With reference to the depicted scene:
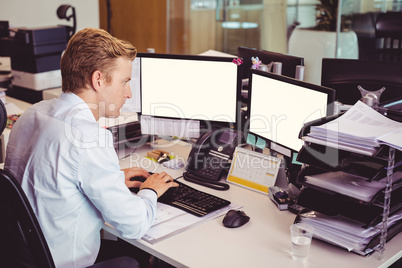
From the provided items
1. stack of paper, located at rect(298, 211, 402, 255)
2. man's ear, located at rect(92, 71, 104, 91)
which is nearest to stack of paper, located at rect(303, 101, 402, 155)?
stack of paper, located at rect(298, 211, 402, 255)

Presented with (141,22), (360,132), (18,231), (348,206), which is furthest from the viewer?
(141,22)

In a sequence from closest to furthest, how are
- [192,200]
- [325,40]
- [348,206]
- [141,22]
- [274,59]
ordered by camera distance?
[348,206]
[192,200]
[274,59]
[325,40]
[141,22]

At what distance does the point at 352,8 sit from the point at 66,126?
354 cm

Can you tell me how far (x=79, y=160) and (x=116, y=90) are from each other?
32 centimetres

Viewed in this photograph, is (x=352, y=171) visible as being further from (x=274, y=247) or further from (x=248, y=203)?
(x=248, y=203)

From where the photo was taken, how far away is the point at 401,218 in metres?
1.55

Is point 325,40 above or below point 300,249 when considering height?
above

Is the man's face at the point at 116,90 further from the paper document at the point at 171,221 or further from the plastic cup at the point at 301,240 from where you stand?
the plastic cup at the point at 301,240

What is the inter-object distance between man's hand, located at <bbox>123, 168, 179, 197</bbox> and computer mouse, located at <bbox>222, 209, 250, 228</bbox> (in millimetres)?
280

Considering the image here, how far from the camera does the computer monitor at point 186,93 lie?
2.14 m

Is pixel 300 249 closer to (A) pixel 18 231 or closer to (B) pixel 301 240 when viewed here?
(B) pixel 301 240

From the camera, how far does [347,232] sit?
1.47m

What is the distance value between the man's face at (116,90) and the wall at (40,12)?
3873mm

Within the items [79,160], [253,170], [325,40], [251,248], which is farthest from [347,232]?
[325,40]
